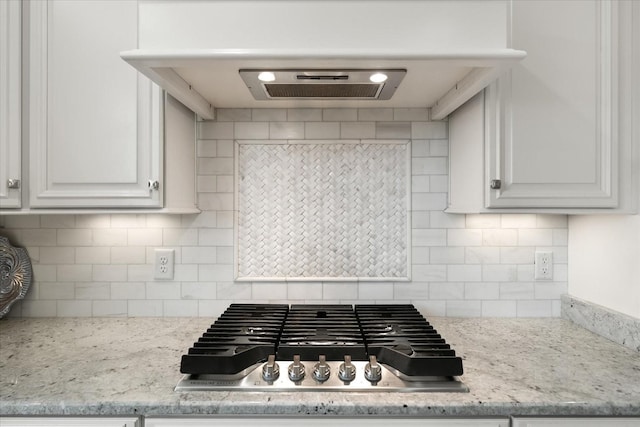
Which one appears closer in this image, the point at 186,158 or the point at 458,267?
the point at 186,158

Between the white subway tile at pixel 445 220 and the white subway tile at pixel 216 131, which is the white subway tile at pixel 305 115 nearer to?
the white subway tile at pixel 216 131

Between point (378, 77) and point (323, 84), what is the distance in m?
0.20

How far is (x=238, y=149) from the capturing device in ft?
5.92

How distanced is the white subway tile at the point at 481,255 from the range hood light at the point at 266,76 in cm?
114

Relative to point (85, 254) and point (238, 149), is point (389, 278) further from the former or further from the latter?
point (85, 254)

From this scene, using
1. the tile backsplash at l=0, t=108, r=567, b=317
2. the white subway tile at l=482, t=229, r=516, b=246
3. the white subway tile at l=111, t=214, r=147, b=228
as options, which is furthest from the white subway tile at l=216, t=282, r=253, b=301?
the white subway tile at l=482, t=229, r=516, b=246

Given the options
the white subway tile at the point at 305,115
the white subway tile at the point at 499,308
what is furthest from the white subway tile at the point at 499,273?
the white subway tile at the point at 305,115

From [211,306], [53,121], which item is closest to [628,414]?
[211,306]

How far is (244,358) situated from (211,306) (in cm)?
74

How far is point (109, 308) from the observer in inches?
70.8

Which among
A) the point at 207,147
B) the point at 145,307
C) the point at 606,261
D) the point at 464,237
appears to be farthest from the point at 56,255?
the point at 606,261

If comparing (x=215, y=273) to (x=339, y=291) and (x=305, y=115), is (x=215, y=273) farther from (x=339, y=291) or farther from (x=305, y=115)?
(x=305, y=115)

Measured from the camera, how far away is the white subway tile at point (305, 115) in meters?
1.80

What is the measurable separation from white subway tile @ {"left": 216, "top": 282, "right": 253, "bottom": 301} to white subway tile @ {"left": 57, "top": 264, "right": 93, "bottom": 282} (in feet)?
1.95
